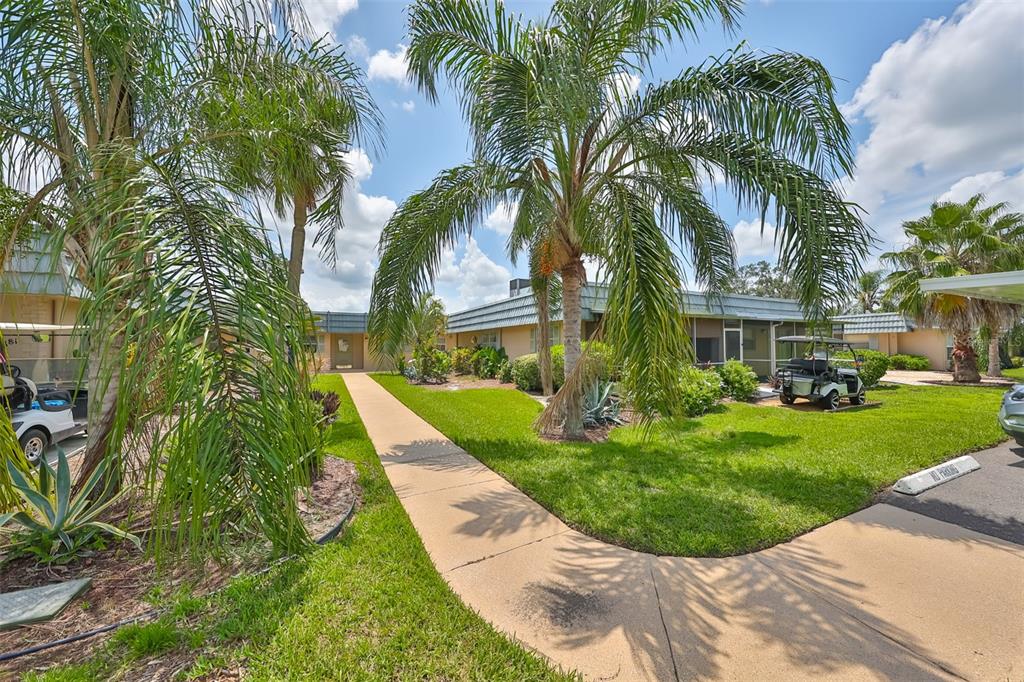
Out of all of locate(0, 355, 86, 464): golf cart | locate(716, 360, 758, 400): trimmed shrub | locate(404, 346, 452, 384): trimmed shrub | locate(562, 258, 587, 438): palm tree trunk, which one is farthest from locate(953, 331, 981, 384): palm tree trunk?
locate(0, 355, 86, 464): golf cart

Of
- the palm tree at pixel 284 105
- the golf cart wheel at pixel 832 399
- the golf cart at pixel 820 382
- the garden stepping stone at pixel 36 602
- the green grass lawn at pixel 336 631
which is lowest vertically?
the green grass lawn at pixel 336 631

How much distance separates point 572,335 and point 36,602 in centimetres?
642

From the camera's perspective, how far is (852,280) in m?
4.40

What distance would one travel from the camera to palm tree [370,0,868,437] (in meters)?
4.20

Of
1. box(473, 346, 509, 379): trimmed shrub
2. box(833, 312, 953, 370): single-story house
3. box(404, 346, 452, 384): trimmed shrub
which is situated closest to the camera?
box(404, 346, 452, 384): trimmed shrub

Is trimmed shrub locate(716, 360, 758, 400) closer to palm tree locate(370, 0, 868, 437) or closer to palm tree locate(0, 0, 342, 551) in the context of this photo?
palm tree locate(370, 0, 868, 437)

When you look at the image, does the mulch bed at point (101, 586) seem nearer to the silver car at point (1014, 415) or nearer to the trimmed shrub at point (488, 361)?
the silver car at point (1014, 415)

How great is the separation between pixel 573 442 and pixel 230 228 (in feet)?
19.3

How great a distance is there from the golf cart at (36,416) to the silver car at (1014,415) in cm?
1352

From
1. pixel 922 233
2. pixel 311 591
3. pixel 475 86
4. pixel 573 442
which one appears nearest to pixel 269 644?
pixel 311 591

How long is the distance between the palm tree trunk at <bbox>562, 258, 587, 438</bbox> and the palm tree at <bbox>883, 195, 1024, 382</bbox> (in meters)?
16.5

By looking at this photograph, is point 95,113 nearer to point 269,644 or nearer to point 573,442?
point 269,644

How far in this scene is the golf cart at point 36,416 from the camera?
592 cm

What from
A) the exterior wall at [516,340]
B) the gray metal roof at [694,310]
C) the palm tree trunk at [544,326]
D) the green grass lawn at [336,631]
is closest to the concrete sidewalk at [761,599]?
the green grass lawn at [336,631]
